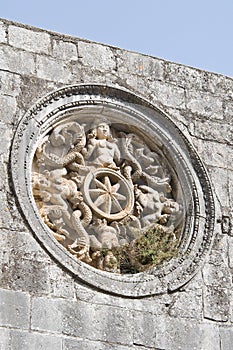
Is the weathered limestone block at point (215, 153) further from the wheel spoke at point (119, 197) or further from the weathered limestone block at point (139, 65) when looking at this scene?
the wheel spoke at point (119, 197)

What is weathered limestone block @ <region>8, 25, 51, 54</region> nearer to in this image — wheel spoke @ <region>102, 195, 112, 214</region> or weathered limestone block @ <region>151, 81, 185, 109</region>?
weathered limestone block @ <region>151, 81, 185, 109</region>

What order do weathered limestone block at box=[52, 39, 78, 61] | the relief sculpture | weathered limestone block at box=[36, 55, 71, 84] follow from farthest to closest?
weathered limestone block at box=[52, 39, 78, 61], weathered limestone block at box=[36, 55, 71, 84], the relief sculpture

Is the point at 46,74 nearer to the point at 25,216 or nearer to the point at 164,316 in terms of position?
the point at 25,216

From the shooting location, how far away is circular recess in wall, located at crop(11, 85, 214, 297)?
33.3ft

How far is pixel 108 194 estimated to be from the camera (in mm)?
10516

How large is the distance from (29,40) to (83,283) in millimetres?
2136

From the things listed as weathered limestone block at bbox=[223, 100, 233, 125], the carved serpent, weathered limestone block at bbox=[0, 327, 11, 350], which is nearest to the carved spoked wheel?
the carved serpent

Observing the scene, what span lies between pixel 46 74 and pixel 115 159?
91 cm

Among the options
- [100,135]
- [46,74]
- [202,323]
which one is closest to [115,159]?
[100,135]

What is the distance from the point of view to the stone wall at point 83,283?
379 inches

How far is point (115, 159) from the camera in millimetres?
10727

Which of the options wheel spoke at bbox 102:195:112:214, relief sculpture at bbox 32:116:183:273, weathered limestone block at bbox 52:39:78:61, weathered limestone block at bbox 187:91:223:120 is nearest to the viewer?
relief sculpture at bbox 32:116:183:273

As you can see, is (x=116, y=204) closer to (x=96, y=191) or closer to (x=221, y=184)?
(x=96, y=191)

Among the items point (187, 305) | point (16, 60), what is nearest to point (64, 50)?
point (16, 60)
